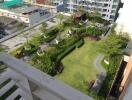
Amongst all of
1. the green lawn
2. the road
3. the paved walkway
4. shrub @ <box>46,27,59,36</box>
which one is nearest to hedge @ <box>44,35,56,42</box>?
shrub @ <box>46,27,59,36</box>

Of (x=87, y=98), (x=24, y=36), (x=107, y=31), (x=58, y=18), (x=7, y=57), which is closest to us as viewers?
(x=87, y=98)

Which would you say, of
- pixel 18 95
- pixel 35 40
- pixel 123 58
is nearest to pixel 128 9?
pixel 123 58

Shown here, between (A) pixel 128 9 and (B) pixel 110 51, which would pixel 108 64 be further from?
(A) pixel 128 9

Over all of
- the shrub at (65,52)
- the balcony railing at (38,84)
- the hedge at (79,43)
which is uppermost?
the balcony railing at (38,84)

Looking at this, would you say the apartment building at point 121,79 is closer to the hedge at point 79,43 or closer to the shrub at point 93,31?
the shrub at point 93,31

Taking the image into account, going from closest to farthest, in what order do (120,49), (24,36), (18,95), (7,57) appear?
(7,57)
(18,95)
(120,49)
(24,36)

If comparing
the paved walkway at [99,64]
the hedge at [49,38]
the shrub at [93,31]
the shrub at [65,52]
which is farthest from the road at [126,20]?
the hedge at [49,38]

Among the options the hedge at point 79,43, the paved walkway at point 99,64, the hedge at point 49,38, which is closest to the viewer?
the paved walkway at point 99,64
